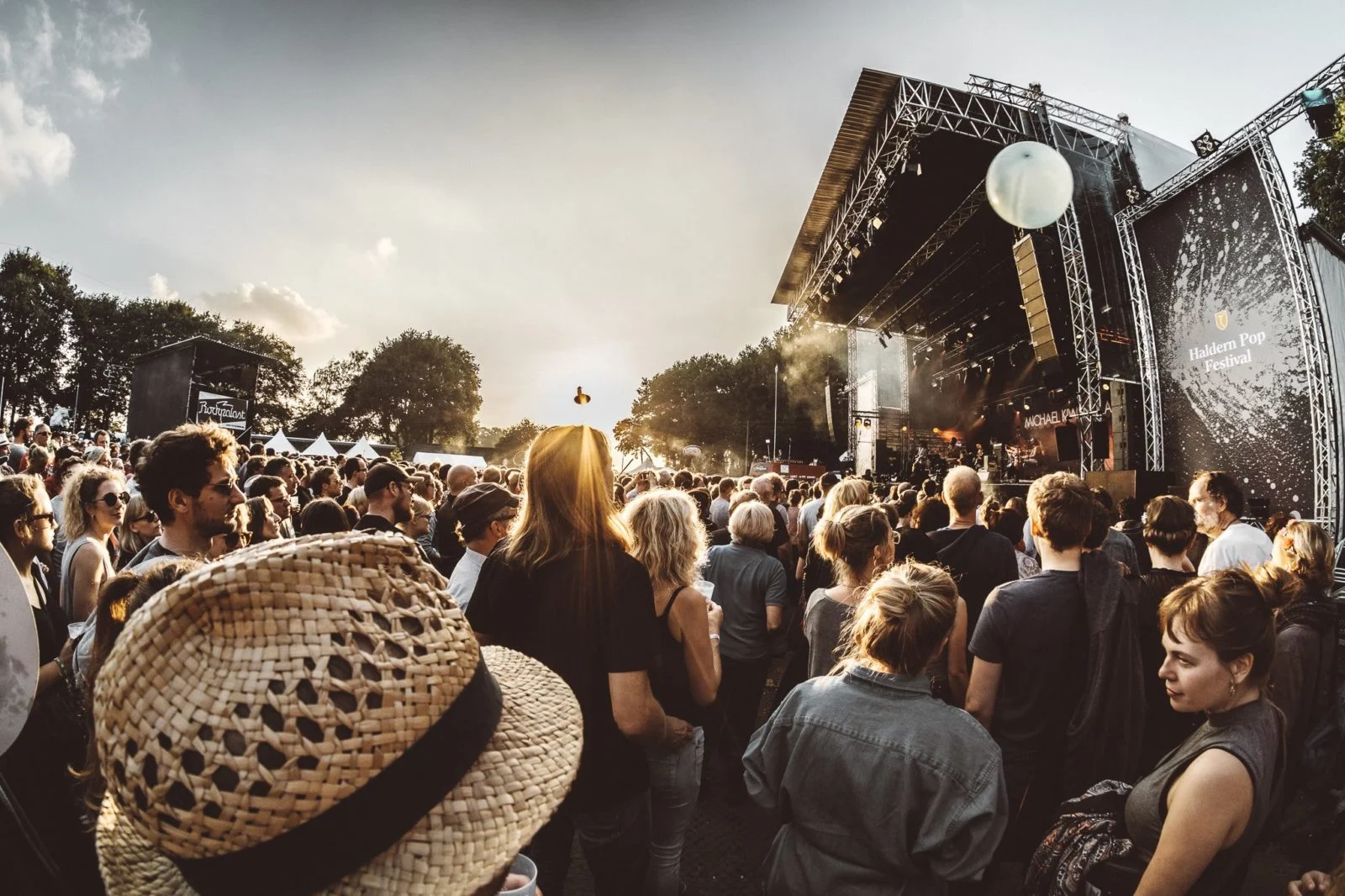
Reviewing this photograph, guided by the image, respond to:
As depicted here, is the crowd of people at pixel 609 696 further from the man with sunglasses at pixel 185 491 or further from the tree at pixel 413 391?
the tree at pixel 413 391

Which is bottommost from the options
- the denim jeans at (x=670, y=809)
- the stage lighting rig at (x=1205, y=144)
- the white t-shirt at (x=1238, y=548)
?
the denim jeans at (x=670, y=809)

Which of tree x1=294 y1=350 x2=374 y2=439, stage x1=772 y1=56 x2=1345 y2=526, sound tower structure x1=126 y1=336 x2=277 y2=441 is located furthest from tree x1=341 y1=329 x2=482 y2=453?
stage x1=772 y1=56 x2=1345 y2=526

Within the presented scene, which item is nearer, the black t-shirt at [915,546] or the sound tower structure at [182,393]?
the black t-shirt at [915,546]

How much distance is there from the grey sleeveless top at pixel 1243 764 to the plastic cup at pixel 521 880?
158 cm

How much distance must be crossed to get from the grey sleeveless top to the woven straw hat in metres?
1.66

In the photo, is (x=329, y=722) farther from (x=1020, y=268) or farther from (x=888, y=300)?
(x=888, y=300)

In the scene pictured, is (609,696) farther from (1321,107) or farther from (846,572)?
(1321,107)

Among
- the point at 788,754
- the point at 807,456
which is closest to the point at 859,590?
the point at 788,754

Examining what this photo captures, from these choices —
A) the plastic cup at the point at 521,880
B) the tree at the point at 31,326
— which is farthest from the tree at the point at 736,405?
the tree at the point at 31,326

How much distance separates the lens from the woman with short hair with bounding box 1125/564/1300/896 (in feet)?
4.79

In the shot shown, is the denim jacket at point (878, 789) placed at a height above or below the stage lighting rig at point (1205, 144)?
below

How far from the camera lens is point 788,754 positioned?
1819 millimetres

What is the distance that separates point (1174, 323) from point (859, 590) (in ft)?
42.4

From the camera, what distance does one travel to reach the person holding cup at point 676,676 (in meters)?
2.29
